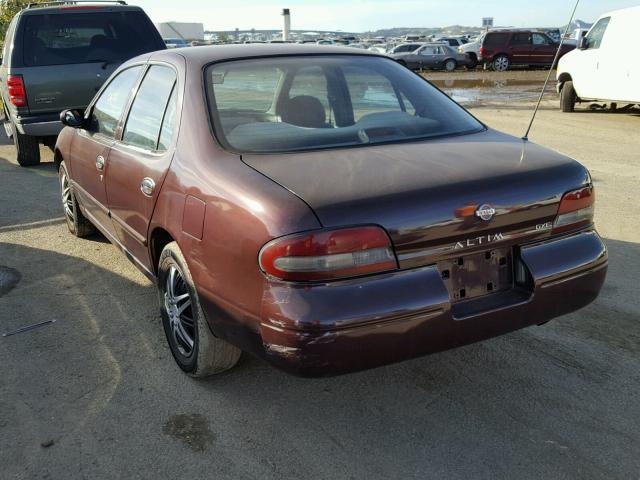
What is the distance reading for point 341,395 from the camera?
3203mm

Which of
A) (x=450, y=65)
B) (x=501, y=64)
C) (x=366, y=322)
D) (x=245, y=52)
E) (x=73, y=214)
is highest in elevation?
(x=245, y=52)

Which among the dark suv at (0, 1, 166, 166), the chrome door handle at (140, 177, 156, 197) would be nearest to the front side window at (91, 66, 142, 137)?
the chrome door handle at (140, 177, 156, 197)

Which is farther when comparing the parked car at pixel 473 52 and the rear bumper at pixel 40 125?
the parked car at pixel 473 52

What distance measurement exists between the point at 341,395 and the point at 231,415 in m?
0.54

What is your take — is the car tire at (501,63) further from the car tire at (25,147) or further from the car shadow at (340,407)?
the car shadow at (340,407)

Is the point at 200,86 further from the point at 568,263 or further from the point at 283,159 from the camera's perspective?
the point at 568,263

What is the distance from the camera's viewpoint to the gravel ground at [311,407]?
8.80 feet

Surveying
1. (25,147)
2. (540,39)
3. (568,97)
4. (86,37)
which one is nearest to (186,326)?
(86,37)

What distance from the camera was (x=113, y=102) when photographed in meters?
4.42

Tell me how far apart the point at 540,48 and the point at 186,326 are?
29653 millimetres

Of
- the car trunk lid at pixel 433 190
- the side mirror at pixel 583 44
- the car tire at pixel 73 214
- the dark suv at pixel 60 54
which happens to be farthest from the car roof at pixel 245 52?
the side mirror at pixel 583 44

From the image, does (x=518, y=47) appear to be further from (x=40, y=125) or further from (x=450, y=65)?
(x=40, y=125)

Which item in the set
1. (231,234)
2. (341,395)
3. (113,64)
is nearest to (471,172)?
(231,234)

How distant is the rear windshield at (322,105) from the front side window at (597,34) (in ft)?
34.0
